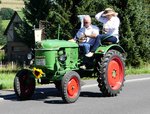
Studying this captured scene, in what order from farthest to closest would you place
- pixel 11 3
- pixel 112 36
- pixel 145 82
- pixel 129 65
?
1. pixel 11 3
2. pixel 129 65
3. pixel 145 82
4. pixel 112 36

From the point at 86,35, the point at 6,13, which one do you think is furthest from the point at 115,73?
the point at 6,13

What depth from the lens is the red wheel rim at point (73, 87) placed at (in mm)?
10731

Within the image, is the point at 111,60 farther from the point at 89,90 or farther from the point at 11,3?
the point at 11,3

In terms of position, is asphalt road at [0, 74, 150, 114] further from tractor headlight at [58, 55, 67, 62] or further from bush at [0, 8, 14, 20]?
bush at [0, 8, 14, 20]

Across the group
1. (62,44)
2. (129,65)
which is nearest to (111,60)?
(62,44)

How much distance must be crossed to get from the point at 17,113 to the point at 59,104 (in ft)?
4.67

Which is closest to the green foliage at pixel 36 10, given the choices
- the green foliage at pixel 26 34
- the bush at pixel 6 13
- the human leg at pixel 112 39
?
the green foliage at pixel 26 34

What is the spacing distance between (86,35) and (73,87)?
168cm

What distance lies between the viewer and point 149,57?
2528 centimetres

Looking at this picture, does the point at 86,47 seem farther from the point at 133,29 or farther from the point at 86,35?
the point at 133,29

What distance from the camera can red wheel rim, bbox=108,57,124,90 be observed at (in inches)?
471

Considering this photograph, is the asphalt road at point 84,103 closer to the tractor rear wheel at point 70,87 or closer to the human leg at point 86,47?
the tractor rear wheel at point 70,87

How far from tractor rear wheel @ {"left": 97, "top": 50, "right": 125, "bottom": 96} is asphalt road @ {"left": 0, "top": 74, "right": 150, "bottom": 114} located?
0.23 m

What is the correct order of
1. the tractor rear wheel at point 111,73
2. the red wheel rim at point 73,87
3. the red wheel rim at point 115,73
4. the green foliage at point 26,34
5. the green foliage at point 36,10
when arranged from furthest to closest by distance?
the green foliage at point 26,34 → the green foliage at point 36,10 → the red wheel rim at point 115,73 → the tractor rear wheel at point 111,73 → the red wheel rim at point 73,87
